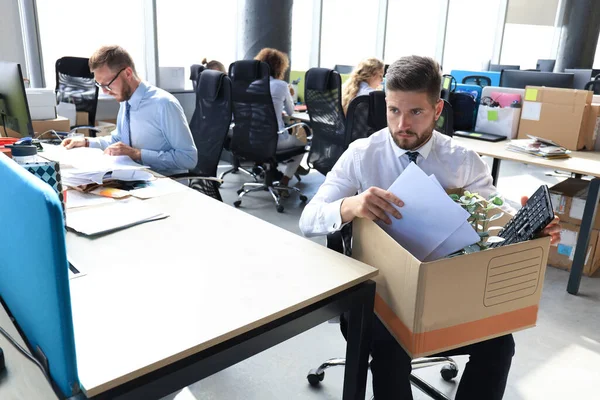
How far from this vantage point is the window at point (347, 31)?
275 inches

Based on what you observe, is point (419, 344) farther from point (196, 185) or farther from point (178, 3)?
point (178, 3)

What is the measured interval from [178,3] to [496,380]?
5.21 m

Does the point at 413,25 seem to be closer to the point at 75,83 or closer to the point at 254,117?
the point at 254,117

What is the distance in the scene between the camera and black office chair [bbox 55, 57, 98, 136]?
4.18 metres

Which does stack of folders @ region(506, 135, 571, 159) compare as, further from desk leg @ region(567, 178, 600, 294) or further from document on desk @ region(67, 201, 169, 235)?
document on desk @ region(67, 201, 169, 235)

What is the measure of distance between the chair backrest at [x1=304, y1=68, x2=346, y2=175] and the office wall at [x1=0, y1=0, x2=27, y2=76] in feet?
9.23

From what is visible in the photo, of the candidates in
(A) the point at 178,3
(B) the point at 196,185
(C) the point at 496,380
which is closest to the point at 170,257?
(C) the point at 496,380

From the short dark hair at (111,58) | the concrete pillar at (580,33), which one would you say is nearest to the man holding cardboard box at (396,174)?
the short dark hair at (111,58)

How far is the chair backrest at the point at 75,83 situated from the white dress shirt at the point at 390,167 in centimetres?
335

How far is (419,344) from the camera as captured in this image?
3.57ft

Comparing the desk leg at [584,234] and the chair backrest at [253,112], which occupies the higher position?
the chair backrest at [253,112]

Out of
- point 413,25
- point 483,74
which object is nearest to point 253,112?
point 483,74

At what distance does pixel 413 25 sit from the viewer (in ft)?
27.1

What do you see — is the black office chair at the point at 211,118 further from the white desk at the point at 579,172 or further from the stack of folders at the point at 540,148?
the stack of folders at the point at 540,148
